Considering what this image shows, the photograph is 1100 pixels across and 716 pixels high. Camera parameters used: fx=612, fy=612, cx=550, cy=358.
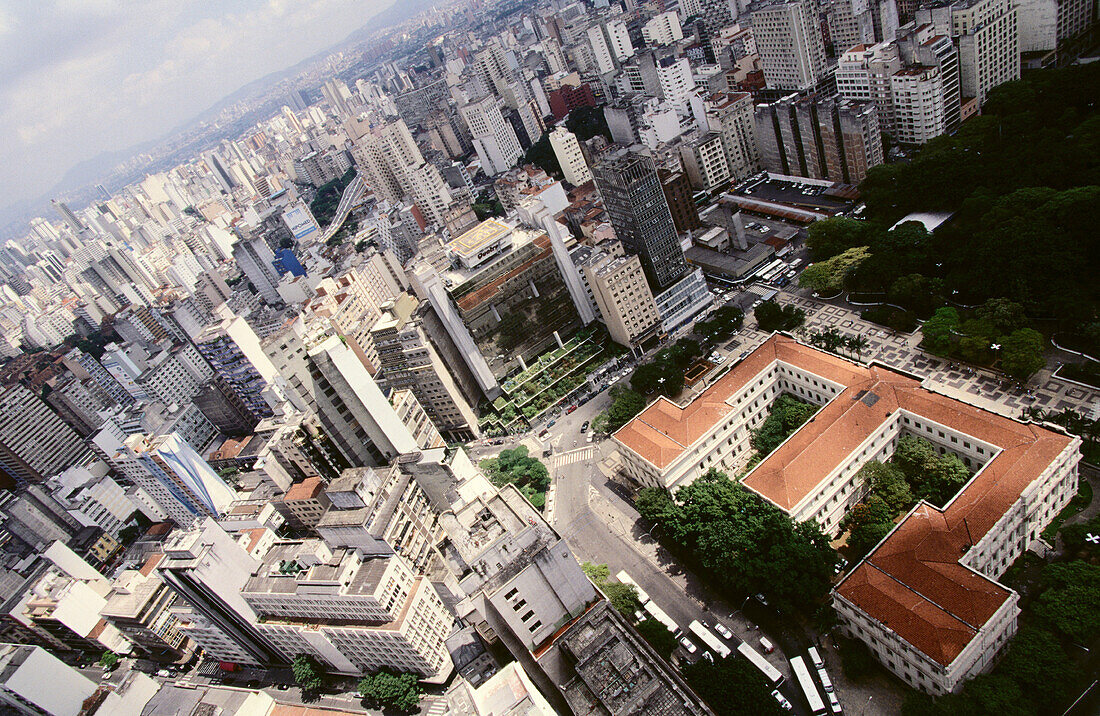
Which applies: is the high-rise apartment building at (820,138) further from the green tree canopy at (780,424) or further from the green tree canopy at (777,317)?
the green tree canopy at (780,424)

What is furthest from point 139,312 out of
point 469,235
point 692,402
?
point 692,402

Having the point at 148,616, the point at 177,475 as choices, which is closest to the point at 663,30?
the point at 177,475

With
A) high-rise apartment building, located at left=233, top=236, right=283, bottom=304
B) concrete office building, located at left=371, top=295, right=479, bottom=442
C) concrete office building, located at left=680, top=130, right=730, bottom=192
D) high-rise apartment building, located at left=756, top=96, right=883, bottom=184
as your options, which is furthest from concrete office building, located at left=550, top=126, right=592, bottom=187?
high-rise apartment building, located at left=233, top=236, right=283, bottom=304

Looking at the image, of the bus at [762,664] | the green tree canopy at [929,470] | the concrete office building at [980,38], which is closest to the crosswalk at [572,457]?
the bus at [762,664]

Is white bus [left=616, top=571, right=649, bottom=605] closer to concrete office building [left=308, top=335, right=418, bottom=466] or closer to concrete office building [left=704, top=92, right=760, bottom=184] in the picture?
concrete office building [left=308, top=335, right=418, bottom=466]

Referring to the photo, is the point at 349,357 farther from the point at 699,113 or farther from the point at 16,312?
the point at 16,312
